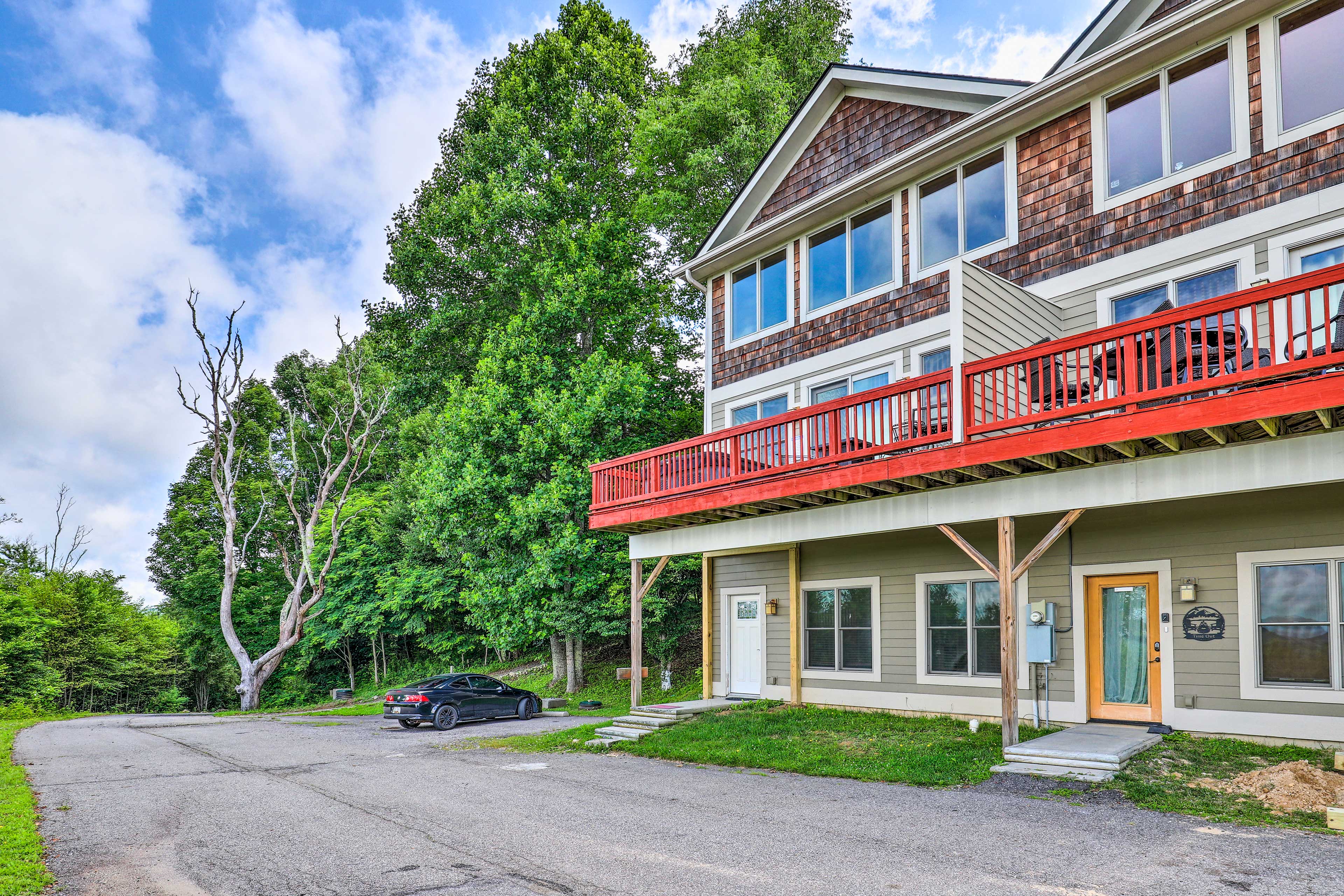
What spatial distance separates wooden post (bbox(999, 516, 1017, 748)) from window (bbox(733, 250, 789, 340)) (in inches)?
288

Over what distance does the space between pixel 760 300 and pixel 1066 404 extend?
8.43 meters

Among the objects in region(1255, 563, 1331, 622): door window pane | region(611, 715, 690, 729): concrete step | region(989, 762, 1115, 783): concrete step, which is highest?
region(1255, 563, 1331, 622): door window pane

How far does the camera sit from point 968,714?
1185 centimetres

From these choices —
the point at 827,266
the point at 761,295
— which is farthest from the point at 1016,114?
the point at 761,295

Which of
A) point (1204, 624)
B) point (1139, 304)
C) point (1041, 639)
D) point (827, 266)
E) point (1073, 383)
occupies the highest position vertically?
point (827, 266)

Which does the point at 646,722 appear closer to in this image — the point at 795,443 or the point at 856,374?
the point at 795,443

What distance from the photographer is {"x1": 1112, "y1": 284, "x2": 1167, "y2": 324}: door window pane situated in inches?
406

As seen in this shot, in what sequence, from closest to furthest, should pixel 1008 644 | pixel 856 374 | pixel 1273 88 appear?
pixel 1008 644, pixel 1273 88, pixel 856 374

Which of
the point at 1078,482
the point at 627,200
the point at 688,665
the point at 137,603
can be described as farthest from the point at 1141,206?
the point at 137,603

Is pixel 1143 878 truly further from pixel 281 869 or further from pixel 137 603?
pixel 137 603

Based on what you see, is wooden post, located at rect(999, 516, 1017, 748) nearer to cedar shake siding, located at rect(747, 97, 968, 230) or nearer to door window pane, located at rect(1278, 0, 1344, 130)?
door window pane, located at rect(1278, 0, 1344, 130)

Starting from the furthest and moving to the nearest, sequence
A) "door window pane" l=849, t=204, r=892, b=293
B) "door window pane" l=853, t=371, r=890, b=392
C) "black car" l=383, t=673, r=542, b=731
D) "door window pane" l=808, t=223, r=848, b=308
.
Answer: "black car" l=383, t=673, r=542, b=731, "door window pane" l=808, t=223, r=848, b=308, "door window pane" l=849, t=204, r=892, b=293, "door window pane" l=853, t=371, r=890, b=392

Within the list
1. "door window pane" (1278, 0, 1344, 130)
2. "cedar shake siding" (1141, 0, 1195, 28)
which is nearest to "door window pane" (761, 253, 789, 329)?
"cedar shake siding" (1141, 0, 1195, 28)

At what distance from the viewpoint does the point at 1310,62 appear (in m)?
9.23
